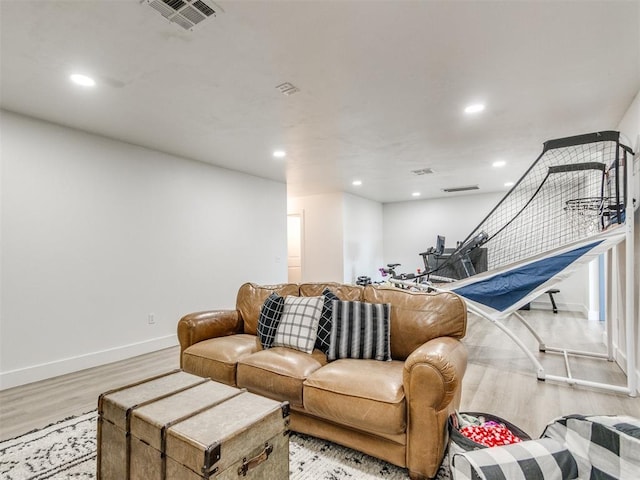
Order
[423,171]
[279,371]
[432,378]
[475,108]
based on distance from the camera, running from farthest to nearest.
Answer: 1. [423,171]
2. [475,108]
3. [279,371]
4. [432,378]

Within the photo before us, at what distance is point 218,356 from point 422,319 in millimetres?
1431

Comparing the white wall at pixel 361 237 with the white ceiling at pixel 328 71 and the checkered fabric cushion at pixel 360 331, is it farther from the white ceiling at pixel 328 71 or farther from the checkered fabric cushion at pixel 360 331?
the checkered fabric cushion at pixel 360 331

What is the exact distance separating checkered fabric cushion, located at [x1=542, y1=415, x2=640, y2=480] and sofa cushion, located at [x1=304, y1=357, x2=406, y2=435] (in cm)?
71

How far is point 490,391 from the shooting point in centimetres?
273

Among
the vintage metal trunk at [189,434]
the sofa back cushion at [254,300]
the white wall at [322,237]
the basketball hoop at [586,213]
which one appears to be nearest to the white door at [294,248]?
the white wall at [322,237]

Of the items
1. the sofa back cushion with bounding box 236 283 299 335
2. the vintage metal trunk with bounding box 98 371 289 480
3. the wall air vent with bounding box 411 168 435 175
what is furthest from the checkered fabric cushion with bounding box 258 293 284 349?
the wall air vent with bounding box 411 168 435 175

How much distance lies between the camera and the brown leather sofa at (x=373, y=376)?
159cm

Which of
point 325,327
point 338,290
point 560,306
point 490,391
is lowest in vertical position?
point 560,306

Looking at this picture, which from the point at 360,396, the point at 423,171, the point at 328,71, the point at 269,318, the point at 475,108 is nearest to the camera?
the point at 360,396

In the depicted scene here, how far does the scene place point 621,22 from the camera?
190 centimetres

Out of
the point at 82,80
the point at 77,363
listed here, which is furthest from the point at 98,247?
the point at 82,80

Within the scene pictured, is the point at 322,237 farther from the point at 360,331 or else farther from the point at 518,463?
the point at 518,463

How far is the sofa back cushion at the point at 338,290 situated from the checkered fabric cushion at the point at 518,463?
4.21 feet

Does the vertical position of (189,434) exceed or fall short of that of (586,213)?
it falls short
